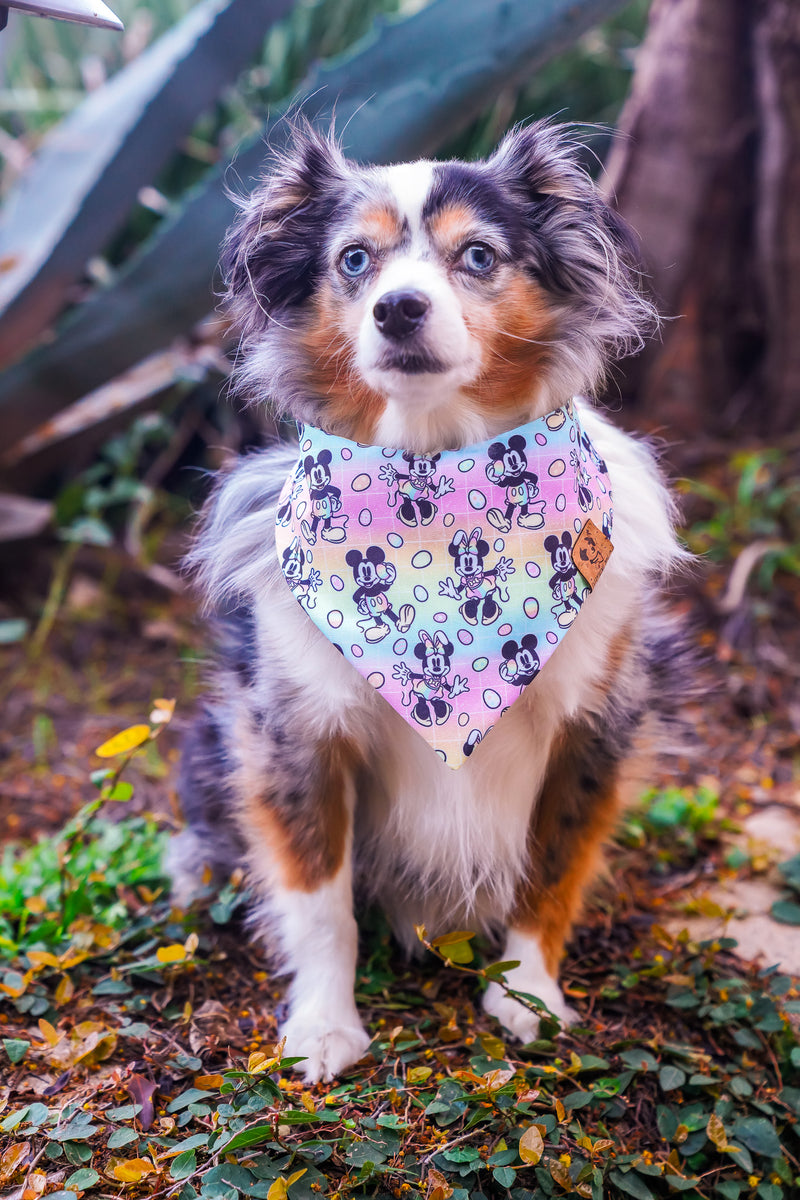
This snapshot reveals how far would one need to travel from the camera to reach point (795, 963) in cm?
209

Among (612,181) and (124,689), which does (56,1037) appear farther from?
(612,181)

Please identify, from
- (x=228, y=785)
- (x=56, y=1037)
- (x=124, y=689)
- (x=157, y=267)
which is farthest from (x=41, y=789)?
(x=157, y=267)

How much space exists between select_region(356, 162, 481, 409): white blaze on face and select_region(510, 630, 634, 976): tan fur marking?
76cm

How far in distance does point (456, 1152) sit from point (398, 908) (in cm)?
58

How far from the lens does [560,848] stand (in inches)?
76.9

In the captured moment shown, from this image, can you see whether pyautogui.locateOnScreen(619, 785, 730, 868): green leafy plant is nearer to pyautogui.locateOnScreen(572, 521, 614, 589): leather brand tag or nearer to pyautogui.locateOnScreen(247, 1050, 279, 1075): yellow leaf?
pyautogui.locateOnScreen(572, 521, 614, 589): leather brand tag

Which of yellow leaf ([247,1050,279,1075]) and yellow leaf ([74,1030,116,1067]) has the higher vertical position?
yellow leaf ([247,1050,279,1075])

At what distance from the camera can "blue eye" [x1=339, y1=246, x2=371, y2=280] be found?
1.69 meters

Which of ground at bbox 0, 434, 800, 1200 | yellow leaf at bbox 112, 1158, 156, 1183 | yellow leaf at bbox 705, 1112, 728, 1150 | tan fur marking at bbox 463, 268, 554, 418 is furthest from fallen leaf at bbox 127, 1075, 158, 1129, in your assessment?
tan fur marking at bbox 463, 268, 554, 418

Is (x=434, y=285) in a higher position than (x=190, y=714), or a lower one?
higher

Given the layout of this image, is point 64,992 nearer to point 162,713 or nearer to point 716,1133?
point 162,713

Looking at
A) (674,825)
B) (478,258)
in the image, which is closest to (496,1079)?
(674,825)

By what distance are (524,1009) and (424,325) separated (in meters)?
1.26

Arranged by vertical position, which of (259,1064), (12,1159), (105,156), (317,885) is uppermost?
(105,156)
